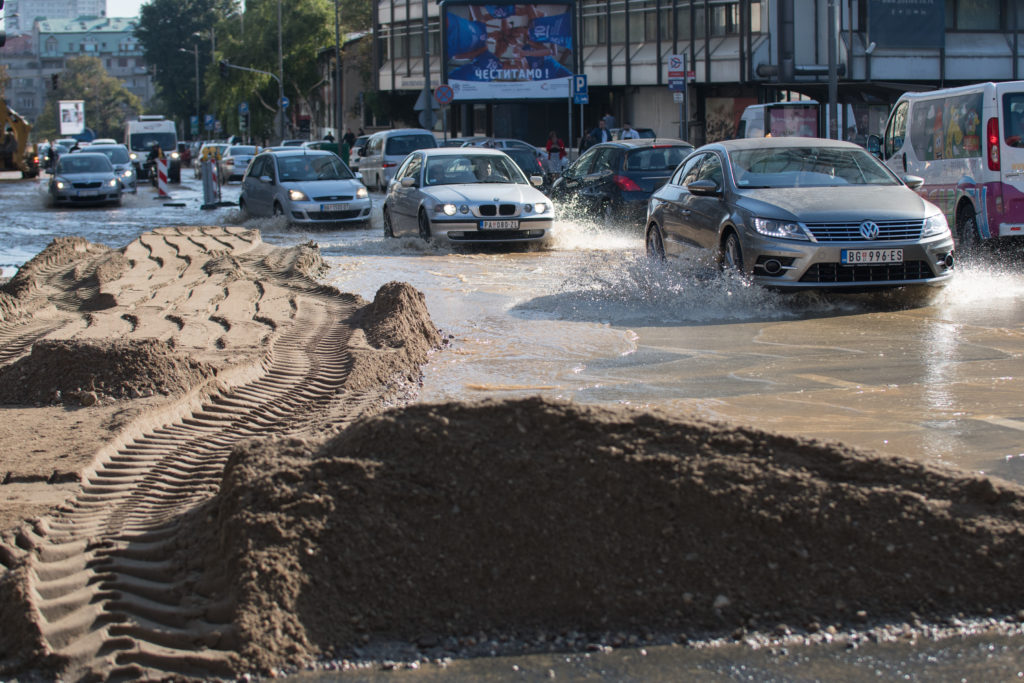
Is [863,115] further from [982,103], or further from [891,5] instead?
[982,103]

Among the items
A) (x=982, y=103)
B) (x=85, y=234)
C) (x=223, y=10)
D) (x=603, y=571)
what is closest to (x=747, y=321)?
Result: (x=982, y=103)

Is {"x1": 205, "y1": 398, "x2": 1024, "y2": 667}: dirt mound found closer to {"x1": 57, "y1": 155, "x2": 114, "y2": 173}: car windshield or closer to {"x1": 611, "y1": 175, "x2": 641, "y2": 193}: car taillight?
{"x1": 611, "y1": 175, "x2": 641, "y2": 193}: car taillight

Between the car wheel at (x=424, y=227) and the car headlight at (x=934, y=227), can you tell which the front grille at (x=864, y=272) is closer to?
the car headlight at (x=934, y=227)

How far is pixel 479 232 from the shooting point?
679 inches

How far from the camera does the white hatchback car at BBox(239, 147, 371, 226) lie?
22234mm

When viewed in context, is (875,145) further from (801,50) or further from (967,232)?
(801,50)

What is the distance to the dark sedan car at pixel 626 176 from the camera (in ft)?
63.5

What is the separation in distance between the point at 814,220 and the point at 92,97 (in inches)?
6682

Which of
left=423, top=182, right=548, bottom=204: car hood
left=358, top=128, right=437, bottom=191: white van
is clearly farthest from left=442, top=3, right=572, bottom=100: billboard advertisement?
left=423, top=182, right=548, bottom=204: car hood

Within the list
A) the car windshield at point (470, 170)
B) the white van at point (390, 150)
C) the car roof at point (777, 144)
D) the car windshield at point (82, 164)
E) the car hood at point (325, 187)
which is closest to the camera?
the car roof at point (777, 144)

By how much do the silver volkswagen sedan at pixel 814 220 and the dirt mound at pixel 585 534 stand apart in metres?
6.47

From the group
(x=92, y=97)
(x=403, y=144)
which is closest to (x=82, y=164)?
(x=403, y=144)

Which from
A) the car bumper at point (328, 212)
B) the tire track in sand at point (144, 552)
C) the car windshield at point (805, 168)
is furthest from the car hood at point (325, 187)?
the tire track in sand at point (144, 552)

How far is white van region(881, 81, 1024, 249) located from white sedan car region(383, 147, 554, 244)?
4.96m
